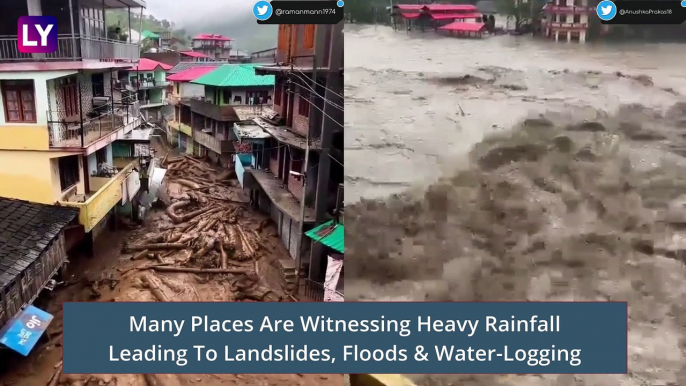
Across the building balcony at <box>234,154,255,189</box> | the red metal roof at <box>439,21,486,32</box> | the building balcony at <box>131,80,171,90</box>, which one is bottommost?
the building balcony at <box>234,154,255,189</box>

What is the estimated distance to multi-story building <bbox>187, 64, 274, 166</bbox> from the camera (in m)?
8.21

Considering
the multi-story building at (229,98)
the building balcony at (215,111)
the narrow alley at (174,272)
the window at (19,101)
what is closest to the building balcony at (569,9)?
the narrow alley at (174,272)

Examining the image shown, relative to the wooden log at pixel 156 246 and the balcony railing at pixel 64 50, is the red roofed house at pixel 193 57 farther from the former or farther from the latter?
the wooden log at pixel 156 246

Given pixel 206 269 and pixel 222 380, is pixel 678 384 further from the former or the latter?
pixel 206 269

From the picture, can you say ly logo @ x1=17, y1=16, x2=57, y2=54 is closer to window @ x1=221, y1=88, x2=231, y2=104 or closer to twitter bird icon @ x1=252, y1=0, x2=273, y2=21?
twitter bird icon @ x1=252, y1=0, x2=273, y2=21

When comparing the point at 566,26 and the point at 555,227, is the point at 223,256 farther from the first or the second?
the point at 566,26

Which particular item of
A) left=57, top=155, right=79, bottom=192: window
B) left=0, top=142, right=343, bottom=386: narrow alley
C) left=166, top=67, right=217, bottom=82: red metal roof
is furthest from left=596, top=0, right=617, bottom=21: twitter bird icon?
left=166, top=67, right=217, bottom=82: red metal roof

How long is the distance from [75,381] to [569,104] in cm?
309

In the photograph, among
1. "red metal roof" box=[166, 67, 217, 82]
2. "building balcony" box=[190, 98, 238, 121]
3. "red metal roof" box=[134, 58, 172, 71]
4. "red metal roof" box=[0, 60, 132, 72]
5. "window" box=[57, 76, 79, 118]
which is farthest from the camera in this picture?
"red metal roof" box=[134, 58, 172, 71]

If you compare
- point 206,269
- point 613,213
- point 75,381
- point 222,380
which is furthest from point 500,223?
point 206,269

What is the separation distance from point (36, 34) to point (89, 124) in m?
1.06

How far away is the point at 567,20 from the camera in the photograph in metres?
2.42

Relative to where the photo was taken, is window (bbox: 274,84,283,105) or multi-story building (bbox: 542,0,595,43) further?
window (bbox: 274,84,283,105)

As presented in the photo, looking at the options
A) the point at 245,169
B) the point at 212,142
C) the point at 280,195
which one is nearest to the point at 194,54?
the point at 212,142
